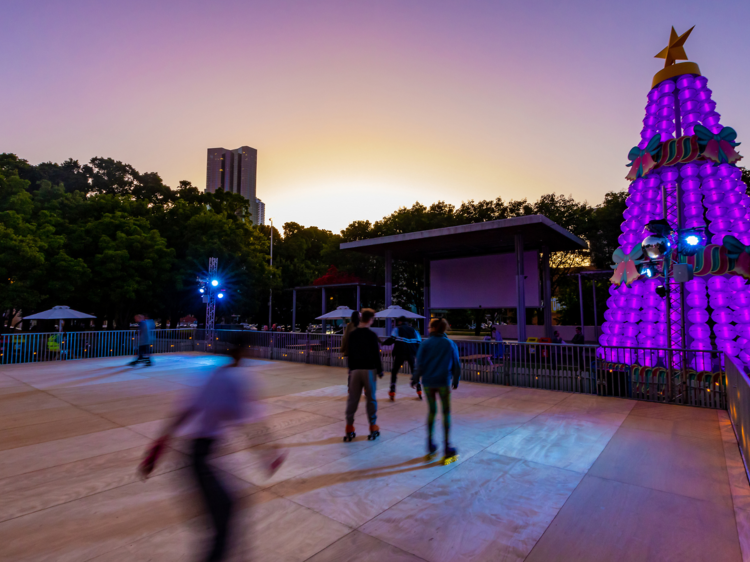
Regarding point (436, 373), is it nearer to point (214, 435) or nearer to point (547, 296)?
point (214, 435)

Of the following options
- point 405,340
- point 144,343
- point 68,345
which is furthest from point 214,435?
point 68,345

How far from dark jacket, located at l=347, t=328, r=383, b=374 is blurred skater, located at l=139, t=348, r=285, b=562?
2267 mm

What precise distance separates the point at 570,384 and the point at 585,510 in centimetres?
650

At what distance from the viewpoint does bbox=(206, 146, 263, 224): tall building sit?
154 meters

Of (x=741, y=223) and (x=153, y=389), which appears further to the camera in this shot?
(x=741, y=223)

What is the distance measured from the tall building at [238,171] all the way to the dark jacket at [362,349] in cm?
15624

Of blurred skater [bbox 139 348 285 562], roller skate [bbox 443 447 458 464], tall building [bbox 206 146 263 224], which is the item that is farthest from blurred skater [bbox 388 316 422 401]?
tall building [bbox 206 146 263 224]

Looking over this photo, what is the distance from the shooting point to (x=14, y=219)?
20.1 m

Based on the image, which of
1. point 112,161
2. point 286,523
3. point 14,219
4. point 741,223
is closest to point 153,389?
point 286,523

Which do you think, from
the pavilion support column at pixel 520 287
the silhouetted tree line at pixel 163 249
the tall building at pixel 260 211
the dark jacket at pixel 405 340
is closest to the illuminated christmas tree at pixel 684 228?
the dark jacket at pixel 405 340

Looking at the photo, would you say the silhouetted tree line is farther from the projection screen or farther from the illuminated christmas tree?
the illuminated christmas tree

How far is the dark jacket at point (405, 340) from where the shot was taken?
911cm

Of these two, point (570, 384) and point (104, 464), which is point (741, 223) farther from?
point (104, 464)

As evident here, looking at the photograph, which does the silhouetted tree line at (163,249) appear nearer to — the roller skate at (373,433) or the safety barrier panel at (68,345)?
the safety barrier panel at (68,345)
